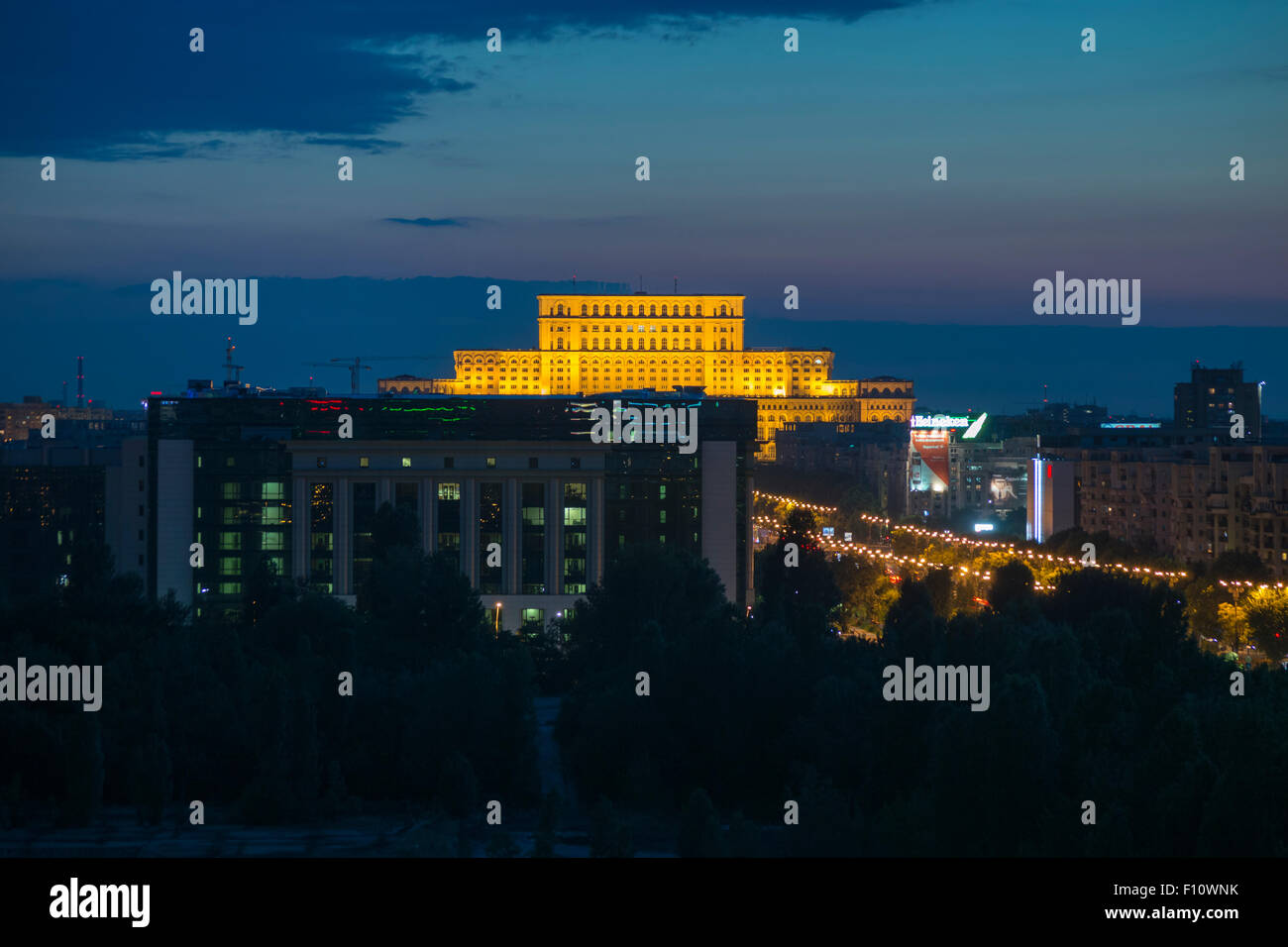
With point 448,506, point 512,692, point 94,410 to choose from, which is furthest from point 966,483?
point 512,692

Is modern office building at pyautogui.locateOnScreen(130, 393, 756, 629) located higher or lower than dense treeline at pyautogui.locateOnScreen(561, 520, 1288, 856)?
higher

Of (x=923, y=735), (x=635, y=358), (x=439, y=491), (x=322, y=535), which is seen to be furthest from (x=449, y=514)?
(x=635, y=358)

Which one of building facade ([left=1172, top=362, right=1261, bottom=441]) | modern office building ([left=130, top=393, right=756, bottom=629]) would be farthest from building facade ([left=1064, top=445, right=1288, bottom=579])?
building facade ([left=1172, top=362, right=1261, bottom=441])

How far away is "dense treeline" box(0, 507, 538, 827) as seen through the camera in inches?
773

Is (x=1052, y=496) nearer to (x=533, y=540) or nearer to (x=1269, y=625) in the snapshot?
(x=533, y=540)

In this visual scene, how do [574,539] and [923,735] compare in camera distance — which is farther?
[574,539]

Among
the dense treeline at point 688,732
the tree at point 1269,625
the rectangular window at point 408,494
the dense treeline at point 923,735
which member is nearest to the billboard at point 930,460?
the rectangular window at point 408,494

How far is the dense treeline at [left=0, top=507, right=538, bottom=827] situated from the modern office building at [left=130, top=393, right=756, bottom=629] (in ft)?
58.5

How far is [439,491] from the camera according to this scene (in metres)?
47.7

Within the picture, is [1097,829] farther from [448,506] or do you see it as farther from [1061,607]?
[448,506]

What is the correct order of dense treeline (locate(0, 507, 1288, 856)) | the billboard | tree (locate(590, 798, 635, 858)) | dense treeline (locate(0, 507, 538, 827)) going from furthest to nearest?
the billboard
dense treeline (locate(0, 507, 538, 827))
dense treeline (locate(0, 507, 1288, 856))
tree (locate(590, 798, 635, 858))

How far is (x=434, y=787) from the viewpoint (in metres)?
21.3

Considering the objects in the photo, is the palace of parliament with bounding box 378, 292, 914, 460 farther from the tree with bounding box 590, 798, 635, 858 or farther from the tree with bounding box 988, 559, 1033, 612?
the tree with bounding box 590, 798, 635, 858

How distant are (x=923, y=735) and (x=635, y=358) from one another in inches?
5043
